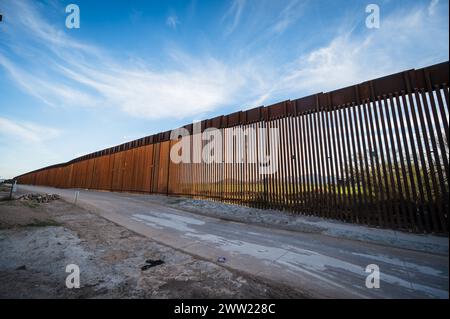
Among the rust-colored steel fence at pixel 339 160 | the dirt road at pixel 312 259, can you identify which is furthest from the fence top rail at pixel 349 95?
the dirt road at pixel 312 259

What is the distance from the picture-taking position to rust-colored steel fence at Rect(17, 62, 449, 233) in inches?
173

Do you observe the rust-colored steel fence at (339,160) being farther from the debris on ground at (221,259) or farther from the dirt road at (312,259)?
the debris on ground at (221,259)

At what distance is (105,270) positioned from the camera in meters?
2.83

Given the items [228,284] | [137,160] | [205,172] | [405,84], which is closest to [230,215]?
[205,172]

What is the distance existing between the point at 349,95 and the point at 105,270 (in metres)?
7.24

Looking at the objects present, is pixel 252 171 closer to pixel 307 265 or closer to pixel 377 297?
pixel 307 265

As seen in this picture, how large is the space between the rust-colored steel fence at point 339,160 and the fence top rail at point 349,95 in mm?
19

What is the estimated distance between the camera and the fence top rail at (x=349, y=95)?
4613 mm

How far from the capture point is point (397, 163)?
472 centimetres

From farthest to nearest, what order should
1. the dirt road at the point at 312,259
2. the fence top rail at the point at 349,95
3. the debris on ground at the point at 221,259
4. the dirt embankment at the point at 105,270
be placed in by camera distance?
the fence top rail at the point at 349,95 → the debris on ground at the point at 221,259 → the dirt road at the point at 312,259 → the dirt embankment at the point at 105,270

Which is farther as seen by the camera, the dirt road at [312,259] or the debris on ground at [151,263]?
the debris on ground at [151,263]

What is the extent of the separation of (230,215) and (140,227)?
2.88 m

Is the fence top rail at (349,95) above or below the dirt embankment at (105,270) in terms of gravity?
above
